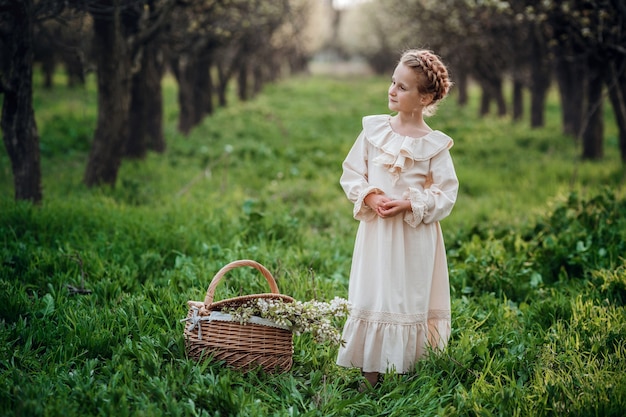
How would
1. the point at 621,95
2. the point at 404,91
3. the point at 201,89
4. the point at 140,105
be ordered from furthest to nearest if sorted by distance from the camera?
the point at 201,89 < the point at 140,105 < the point at 621,95 < the point at 404,91

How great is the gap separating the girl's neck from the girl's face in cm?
8

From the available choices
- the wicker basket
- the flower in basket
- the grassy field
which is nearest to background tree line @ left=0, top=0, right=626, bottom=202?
the grassy field

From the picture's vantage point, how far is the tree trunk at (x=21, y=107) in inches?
248

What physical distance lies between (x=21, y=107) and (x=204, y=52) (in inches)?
384

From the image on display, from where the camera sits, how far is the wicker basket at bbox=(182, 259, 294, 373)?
3582 millimetres

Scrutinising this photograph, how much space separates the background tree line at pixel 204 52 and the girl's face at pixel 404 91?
3437mm

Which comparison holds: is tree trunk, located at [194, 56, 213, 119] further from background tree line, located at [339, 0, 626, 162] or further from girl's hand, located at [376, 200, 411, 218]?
girl's hand, located at [376, 200, 411, 218]

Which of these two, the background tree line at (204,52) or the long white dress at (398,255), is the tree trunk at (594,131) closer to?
the background tree line at (204,52)

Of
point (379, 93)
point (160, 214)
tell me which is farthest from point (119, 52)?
point (379, 93)

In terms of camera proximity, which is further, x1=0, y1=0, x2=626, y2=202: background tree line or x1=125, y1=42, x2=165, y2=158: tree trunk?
x1=125, y1=42, x2=165, y2=158: tree trunk

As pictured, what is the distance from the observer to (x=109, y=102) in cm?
811

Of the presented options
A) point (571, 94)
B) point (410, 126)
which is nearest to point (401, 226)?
point (410, 126)

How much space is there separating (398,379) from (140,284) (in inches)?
86.9

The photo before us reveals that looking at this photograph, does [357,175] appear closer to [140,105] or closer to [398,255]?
[398,255]
